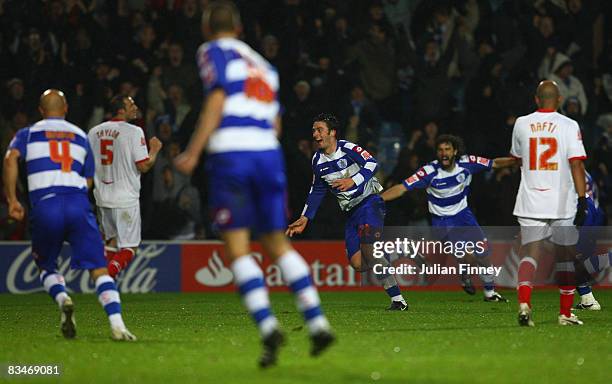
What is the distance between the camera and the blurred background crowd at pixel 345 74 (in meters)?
17.7

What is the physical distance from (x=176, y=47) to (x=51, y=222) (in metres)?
10.0

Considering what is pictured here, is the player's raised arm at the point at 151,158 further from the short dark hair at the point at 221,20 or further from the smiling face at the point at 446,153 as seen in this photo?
the smiling face at the point at 446,153

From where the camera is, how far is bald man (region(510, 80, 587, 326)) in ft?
33.2

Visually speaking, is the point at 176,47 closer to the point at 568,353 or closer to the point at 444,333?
the point at 444,333

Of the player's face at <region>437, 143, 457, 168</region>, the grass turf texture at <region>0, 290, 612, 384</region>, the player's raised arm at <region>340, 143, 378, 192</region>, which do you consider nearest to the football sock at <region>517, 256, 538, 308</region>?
the grass turf texture at <region>0, 290, 612, 384</region>

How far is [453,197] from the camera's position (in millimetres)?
15305

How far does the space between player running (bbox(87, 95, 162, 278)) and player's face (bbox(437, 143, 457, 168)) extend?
407 centimetres

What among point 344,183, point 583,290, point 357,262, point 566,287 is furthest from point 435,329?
point 583,290

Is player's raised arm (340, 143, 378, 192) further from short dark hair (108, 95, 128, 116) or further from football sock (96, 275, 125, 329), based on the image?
football sock (96, 275, 125, 329)

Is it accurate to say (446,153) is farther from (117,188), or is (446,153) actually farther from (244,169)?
(244,169)

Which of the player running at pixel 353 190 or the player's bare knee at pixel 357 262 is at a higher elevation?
the player running at pixel 353 190

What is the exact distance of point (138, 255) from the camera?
17469 mm

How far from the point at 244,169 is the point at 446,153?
27.3ft

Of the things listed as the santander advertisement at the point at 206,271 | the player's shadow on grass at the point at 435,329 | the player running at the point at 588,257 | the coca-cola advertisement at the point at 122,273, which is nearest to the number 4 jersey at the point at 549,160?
the player's shadow on grass at the point at 435,329
